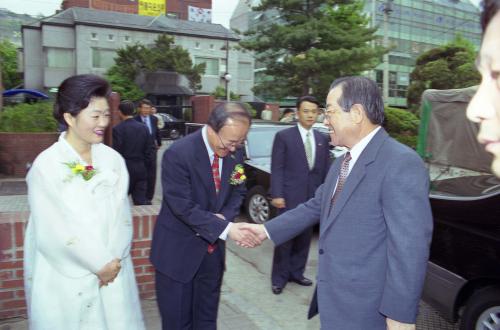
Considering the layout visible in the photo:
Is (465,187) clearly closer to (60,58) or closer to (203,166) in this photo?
(203,166)

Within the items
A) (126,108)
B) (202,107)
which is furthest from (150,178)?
(202,107)

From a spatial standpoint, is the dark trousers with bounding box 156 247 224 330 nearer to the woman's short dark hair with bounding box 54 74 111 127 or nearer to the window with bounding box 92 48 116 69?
the woman's short dark hair with bounding box 54 74 111 127

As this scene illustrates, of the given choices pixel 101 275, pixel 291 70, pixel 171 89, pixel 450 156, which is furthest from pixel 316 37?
pixel 101 275

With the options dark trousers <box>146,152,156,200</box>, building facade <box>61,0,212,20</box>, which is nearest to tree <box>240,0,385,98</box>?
dark trousers <box>146,152,156,200</box>

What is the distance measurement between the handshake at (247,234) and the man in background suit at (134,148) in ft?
14.3

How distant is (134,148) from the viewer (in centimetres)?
680

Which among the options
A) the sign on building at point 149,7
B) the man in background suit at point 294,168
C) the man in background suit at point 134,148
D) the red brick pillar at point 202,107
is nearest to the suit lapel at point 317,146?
the man in background suit at point 294,168

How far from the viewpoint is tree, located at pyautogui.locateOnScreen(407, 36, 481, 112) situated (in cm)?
1739

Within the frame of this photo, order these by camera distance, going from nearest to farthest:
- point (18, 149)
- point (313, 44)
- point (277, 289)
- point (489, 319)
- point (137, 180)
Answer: point (489, 319) → point (277, 289) → point (137, 180) → point (18, 149) → point (313, 44)

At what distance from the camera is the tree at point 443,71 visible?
57.1 ft

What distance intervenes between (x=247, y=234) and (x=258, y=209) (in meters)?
4.44

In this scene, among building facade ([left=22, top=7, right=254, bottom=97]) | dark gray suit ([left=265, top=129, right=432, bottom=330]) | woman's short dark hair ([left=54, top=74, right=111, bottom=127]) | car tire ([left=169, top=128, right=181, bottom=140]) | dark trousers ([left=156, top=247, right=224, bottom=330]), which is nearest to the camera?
dark gray suit ([left=265, top=129, right=432, bottom=330])

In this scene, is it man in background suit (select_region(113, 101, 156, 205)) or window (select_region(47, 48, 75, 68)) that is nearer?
man in background suit (select_region(113, 101, 156, 205))

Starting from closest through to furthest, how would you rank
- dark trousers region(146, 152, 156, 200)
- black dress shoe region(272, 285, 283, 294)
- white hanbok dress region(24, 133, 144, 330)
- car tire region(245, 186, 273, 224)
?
white hanbok dress region(24, 133, 144, 330) < black dress shoe region(272, 285, 283, 294) < car tire region(245, 186, 273, 224) < dark trousers region(146, 152, 156, 200)
